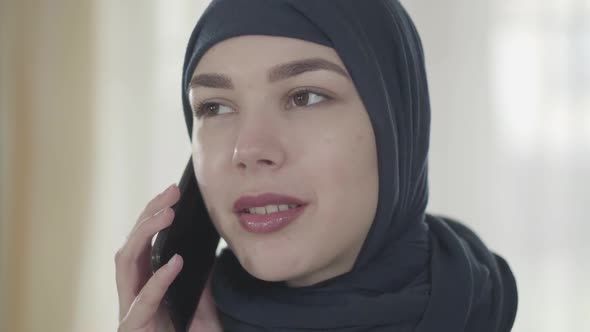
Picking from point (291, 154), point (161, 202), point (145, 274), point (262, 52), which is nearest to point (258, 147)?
point (291, 154)

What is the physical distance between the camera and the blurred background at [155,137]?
1810 millimetres

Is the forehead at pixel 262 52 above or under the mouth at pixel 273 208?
above

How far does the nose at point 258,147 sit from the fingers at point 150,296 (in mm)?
211

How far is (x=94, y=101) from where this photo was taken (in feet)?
6.08

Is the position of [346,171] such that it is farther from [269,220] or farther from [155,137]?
[155,137]

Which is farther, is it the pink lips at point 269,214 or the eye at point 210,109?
the eye at point 210,109

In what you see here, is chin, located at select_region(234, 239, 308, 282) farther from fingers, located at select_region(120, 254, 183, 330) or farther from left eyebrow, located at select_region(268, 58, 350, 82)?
left eyebrow, located at select_region(268, 58, 350, 82)

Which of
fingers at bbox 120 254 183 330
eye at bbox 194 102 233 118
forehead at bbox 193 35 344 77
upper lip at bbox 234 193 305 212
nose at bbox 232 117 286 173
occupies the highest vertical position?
forehead at bbox 193 35 344 77

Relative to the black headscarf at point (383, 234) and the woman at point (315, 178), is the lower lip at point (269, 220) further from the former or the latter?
the black headscarf at point (383, 234)

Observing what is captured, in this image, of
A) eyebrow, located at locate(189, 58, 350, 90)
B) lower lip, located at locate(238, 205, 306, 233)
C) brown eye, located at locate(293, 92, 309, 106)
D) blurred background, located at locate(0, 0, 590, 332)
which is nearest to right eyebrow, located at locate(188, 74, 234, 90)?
eyebrow, located at locate(189, 58, 350, 90)

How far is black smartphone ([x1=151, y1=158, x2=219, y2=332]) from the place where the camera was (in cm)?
106

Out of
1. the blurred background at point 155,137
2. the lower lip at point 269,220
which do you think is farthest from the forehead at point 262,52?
the blurred background at point 155,137

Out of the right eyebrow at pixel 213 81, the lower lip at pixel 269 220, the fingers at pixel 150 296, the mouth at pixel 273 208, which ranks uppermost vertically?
the right eyebrow at pixel 213 81

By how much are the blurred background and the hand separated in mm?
832
